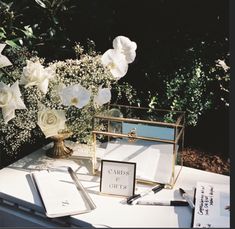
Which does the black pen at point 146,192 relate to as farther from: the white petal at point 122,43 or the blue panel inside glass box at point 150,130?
the white petal at point 122,43

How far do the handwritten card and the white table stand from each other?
0.04 meters

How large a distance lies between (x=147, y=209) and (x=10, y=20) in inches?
43.7

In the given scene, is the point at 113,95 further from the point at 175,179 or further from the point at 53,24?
the point at 175,179

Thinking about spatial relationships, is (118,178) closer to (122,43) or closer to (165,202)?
(165,202)

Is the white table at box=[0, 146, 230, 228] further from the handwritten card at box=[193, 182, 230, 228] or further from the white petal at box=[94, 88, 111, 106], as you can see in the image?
the white petal at box=[94, 88, 111, 106]

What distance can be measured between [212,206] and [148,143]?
1.07 feet

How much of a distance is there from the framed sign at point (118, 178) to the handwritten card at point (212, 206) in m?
0.23

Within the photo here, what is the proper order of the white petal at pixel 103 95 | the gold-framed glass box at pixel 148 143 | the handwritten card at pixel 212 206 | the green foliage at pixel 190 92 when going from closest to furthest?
1. the handwritten card at pixel 212 206
2. the gold-framed glass box at pixel 148 143
3. the white petal at pixel 103 95
4. the green foliage at pixel 190 92

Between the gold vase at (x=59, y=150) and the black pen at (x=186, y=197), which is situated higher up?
the gold vase at (x=59, y=150)

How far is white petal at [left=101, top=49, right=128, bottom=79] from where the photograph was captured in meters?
1.58

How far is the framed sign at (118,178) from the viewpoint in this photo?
1.34m

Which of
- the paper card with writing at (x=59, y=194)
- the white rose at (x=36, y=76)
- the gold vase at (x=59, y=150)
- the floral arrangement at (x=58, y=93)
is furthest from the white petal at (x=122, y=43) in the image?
the paper card with writing at (x=59, y=194)

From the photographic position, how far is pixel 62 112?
149 cm

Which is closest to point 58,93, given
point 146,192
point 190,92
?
point 146,192
